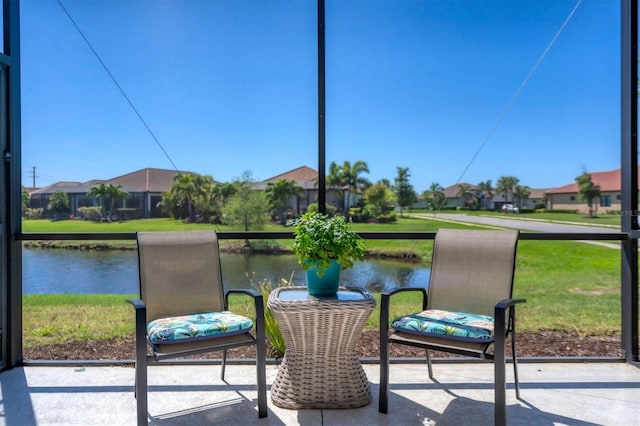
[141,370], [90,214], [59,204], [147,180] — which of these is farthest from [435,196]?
[141,370]

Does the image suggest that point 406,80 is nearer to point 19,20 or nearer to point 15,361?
point 19,20

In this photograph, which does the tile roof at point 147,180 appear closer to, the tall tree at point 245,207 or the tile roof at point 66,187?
the tile roof at point 66,187

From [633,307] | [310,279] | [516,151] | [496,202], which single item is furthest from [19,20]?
[516,151]

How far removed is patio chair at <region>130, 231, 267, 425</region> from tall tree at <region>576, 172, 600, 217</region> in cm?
646

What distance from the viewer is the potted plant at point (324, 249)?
92.7 inches

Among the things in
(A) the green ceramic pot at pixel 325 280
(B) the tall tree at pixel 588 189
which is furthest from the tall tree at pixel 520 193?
(A) the green ceramic pot at pixel 325 280

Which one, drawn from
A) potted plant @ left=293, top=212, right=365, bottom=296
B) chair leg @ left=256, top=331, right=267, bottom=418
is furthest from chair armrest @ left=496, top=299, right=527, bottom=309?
chair leg @ left=256, top=331, right=267, bottom=418

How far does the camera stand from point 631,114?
2920 mm

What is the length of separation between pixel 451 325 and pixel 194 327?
134cm

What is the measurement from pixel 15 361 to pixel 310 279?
222cm

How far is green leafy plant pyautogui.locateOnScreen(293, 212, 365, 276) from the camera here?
2.35 m

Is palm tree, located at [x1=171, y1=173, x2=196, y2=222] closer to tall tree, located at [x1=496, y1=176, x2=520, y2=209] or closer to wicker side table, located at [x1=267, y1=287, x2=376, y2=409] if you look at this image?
wicker side table, located at [x1=267, y1=287, x2=376, y2=409]

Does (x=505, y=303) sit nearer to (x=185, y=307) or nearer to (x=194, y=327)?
(x=194, y=327)

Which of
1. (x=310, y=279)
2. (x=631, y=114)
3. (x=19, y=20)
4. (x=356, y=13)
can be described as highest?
(x=356, y=13)
